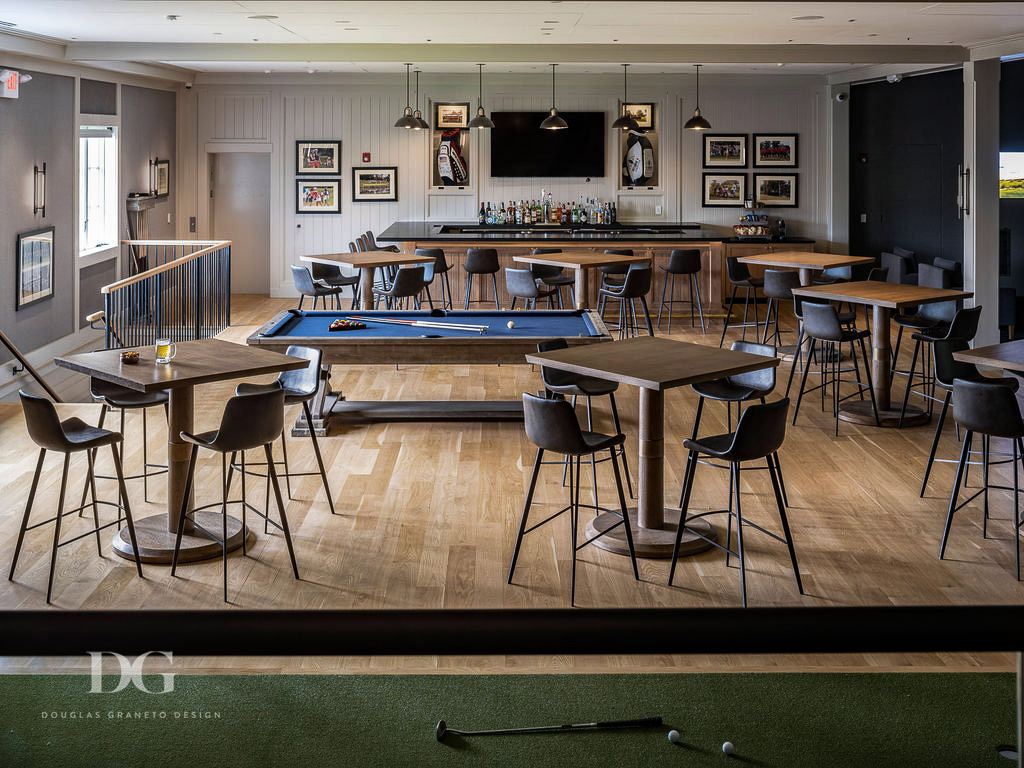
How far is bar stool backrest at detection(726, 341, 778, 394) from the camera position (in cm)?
517

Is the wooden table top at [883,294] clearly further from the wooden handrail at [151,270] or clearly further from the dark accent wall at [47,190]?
the dark accent wall at [47,190]

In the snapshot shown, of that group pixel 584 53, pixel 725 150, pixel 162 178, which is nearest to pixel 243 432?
pixel 584 53

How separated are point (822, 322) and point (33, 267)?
6975 millimetres

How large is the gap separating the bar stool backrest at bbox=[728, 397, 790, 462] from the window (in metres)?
9.01

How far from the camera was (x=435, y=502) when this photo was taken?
562 centimetres

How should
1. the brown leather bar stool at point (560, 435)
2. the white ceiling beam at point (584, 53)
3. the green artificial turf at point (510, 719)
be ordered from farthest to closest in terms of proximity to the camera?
the white ceiling beam at point (584, 53) → the brown leather bar stool at point (560, 435) → the green artificial turf at point (510, 719)

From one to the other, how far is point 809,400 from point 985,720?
16.0ft

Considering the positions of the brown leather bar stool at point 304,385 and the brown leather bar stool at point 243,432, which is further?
the brown leather bar stool at point 304,385

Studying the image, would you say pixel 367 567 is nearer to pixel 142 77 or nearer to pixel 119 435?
pixel 119 435

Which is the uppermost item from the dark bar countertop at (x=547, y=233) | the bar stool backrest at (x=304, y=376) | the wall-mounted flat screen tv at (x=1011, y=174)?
the wall-mounted flat screen tv at (x=1011, y=174)

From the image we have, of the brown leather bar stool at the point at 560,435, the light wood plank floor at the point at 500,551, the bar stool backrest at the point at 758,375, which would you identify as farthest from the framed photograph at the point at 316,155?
the brown leather bar stool at the point at 560,435

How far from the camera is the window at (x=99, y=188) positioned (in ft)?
37.1

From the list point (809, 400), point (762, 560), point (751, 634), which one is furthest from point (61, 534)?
point (809, 400)

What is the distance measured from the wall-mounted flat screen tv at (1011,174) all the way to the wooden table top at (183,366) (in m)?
8.66
